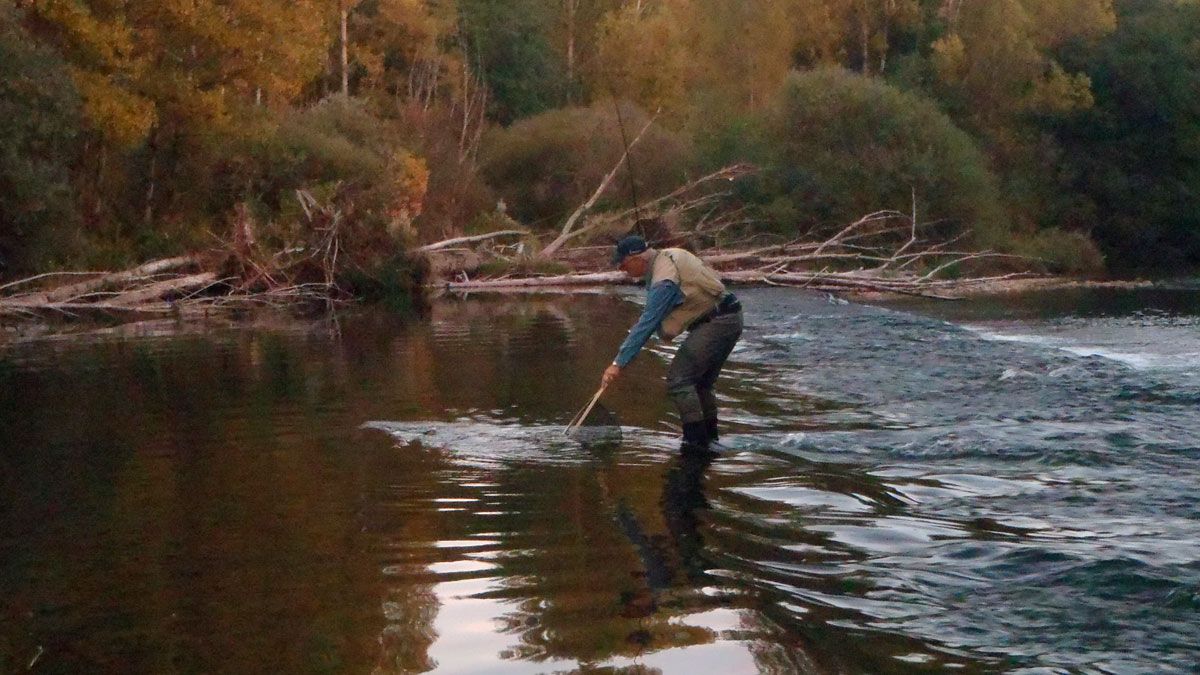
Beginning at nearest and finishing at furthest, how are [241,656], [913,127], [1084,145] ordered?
1. [241,656]
2. [913,127]
3. [1084,145]

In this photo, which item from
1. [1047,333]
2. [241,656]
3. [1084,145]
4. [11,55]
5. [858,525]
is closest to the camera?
[241,656]

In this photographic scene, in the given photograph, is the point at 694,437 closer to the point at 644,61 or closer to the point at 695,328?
the point at 695,328

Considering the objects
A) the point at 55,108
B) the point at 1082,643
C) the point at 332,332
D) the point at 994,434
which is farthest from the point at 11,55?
the point at 1082,643

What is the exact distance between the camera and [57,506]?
28.2 ft

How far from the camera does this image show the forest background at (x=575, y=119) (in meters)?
28.1

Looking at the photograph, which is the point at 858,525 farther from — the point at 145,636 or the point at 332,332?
the point at 332,332

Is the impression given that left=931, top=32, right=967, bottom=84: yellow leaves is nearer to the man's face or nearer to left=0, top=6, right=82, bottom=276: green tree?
left=0, top=6, right=82, bottom=276: green tree

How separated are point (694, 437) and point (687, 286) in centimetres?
108

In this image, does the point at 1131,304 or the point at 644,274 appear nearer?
the point at 644,274

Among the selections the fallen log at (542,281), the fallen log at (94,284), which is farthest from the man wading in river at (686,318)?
the fallen log at (94,284)

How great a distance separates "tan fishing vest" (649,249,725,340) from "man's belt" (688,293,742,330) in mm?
56

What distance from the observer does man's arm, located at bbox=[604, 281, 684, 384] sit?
32.5 ft

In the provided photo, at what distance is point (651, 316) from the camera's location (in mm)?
9906

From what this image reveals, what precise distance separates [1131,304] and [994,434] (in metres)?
17.4
